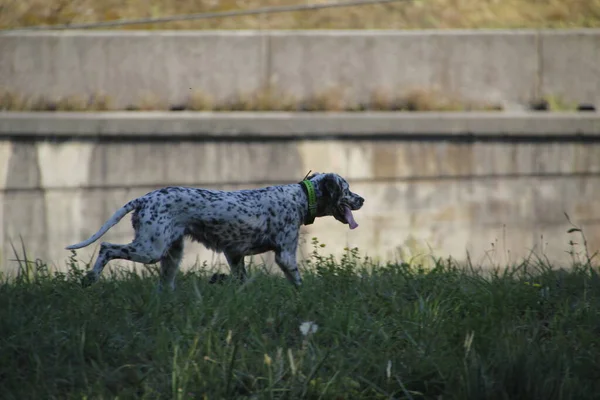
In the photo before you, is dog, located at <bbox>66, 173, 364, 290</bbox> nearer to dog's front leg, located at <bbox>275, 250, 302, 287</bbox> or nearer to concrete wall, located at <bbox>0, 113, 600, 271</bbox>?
dog's front leg, located at <bbox>275, 250, 302, 287</bbox>

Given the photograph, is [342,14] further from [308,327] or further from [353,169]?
[308,327]

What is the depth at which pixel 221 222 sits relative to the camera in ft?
20.6

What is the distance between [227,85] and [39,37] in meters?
2.30

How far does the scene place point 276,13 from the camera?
12.8m

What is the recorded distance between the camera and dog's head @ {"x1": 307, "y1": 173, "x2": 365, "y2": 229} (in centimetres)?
695

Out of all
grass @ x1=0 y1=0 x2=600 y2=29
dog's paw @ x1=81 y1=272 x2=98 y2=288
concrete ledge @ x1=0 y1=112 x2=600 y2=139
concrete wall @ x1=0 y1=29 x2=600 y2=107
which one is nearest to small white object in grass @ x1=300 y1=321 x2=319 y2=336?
dog's paw @ x1=81 y1=272 x2=98 y2=288

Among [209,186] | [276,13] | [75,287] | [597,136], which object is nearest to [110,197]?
[209,186]

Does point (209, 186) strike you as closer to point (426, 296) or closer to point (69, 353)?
point (426, 296)

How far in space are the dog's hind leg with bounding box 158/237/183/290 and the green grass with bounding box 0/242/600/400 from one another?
0.42ft

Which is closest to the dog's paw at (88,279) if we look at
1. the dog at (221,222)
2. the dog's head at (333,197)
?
the dog at (221,222)

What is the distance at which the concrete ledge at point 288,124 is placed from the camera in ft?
34.4

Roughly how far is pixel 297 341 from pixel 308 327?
317mm

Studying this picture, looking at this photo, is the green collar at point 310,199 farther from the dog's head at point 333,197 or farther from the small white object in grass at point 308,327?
the small white object in grass at point 308,327

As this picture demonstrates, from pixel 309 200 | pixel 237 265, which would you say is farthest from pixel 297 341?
pixel 309 200
